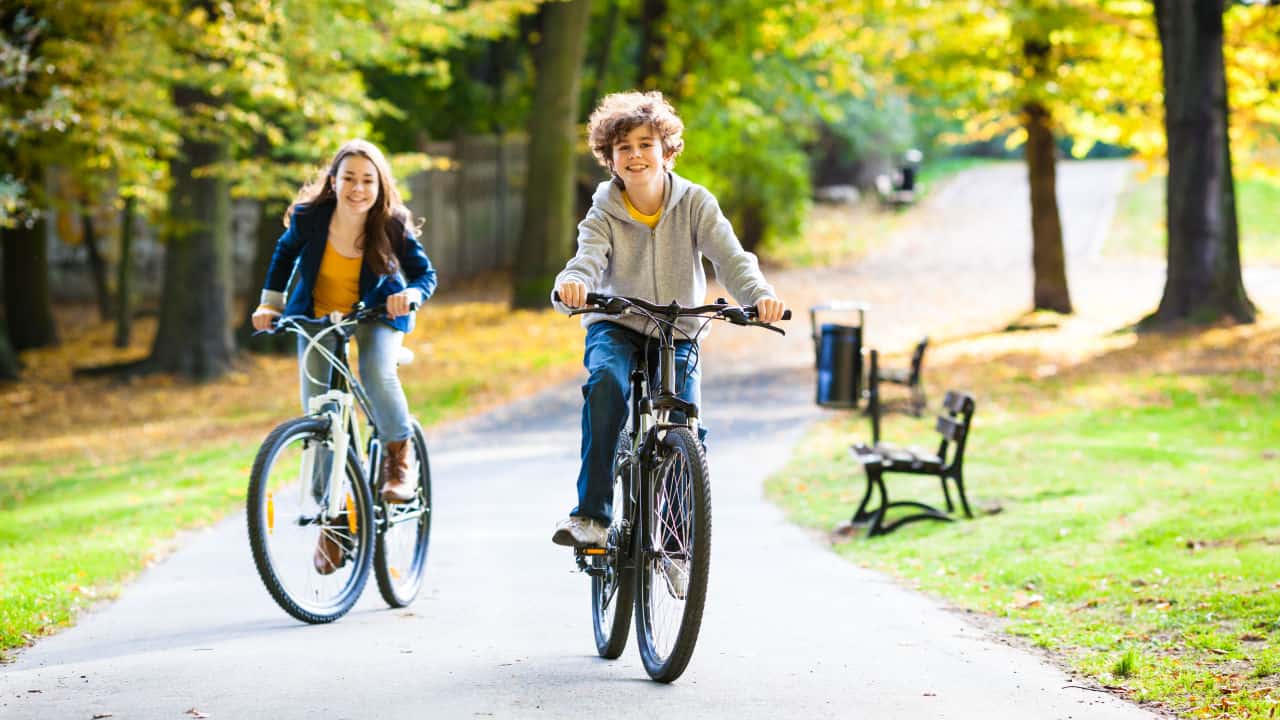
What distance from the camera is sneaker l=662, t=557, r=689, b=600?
16.7 feet

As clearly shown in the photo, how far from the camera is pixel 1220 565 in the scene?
24.6 ft

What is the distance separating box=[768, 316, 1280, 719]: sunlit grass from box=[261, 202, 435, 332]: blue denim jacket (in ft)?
9.83

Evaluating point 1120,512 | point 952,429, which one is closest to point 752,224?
point 952,429

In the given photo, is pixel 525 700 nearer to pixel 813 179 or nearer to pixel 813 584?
pixel 813 584

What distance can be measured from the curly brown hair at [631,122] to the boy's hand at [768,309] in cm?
64

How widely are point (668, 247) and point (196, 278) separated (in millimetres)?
14960

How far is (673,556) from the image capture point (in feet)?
17.0

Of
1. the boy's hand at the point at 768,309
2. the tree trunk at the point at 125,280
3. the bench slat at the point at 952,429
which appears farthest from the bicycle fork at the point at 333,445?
the tree trunk at the point at 125,280

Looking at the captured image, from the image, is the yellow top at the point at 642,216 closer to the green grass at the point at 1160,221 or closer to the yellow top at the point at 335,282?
the yellow top at the point at 335,282

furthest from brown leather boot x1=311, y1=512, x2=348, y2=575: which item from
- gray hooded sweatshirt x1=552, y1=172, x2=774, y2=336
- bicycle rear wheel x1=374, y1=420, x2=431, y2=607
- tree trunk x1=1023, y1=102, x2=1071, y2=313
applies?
tree trunk x1=1023, y1=102, x2=1071, y2=313

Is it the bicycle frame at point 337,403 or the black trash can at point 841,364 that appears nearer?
the bicycle frame at point 337,403

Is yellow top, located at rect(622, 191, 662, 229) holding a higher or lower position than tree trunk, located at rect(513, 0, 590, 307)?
lower

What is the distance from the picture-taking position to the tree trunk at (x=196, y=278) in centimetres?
1925

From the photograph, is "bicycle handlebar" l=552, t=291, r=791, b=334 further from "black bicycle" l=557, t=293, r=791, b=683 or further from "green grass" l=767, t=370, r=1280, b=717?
"green grass" l=767, t=370, r=1280, b=717
